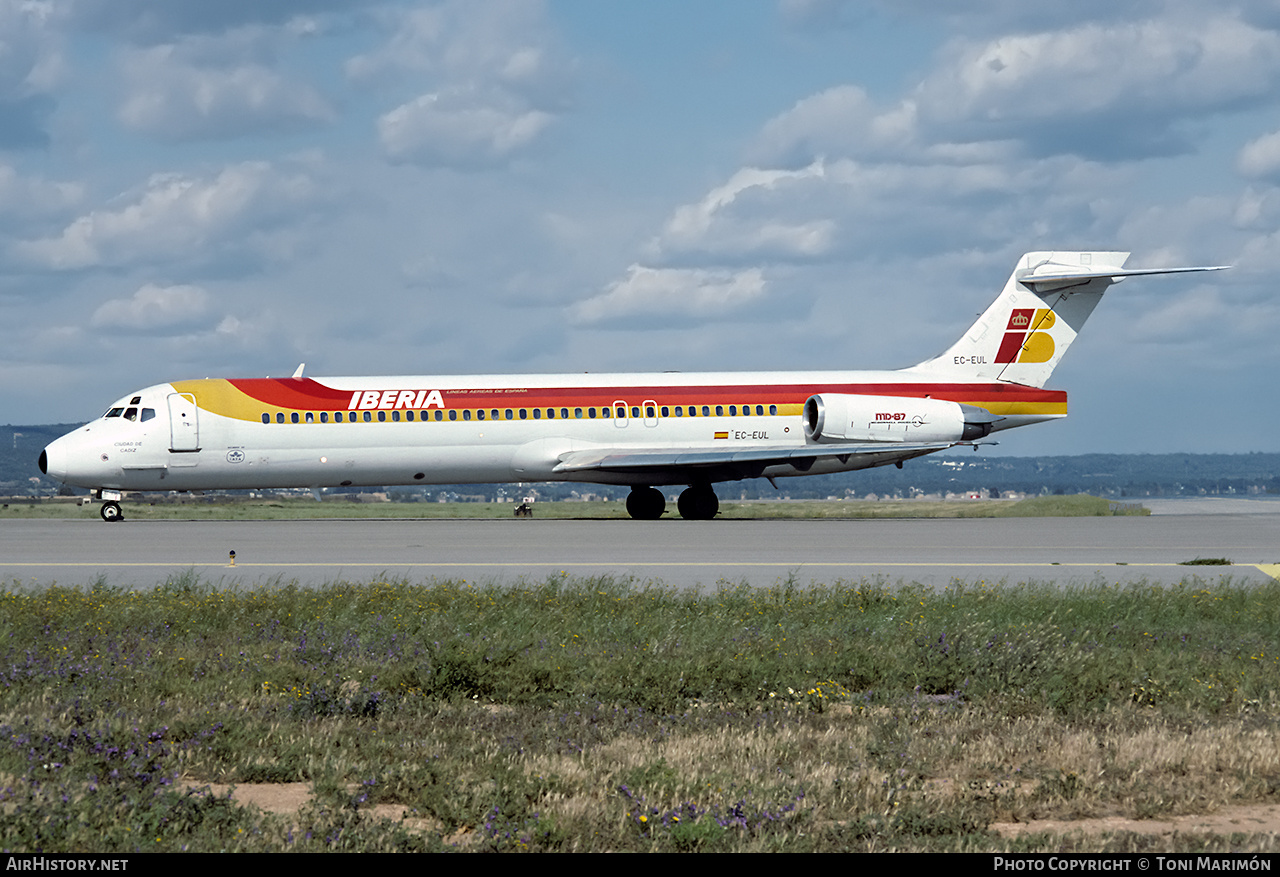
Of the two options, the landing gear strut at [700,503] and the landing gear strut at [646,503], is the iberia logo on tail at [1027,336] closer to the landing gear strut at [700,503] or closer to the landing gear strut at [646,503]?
the landing gear strut at [700,503]

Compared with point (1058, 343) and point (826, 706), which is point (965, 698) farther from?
point (1058, 343)

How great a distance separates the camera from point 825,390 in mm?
33125

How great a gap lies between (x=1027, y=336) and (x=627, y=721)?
29.5 meters

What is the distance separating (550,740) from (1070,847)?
3194 mm

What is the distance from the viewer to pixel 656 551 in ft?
71.3

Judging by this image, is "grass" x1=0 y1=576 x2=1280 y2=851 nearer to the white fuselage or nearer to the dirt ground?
the dirt ground

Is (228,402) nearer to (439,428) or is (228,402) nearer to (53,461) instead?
(53,461)

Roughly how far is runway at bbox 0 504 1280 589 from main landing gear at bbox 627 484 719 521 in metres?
1.63

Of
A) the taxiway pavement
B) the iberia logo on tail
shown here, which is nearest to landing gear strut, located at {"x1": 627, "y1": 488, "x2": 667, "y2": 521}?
the taxiway pavement

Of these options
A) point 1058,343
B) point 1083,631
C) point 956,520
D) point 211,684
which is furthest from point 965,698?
point 1058,343

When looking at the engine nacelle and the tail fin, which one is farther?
the tail fin

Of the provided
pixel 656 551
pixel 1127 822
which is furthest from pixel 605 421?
pixel 1127 822

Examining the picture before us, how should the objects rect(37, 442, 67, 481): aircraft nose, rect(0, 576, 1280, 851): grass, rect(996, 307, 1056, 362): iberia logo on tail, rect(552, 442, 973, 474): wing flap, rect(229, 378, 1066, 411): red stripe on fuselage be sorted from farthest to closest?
rect(996, 307, 1056, 362): iberia logo on tail → rect(552, 442, 973, 474): wing flap → rect(229, 378, 1066, 411): red stripe on fuselage → rect(37, 442, 67, 481): aircraft nose → rect(0, 576, 1280, 851): grass

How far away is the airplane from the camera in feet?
98.9
